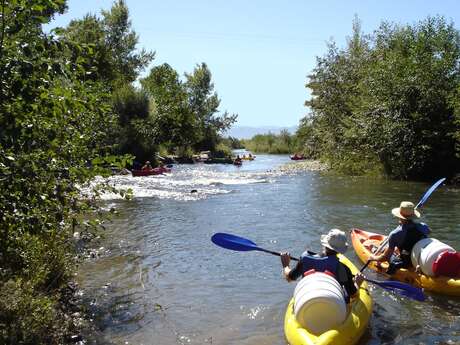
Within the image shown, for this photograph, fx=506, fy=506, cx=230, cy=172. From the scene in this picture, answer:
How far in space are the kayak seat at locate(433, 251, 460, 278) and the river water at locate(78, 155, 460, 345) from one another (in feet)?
1.12

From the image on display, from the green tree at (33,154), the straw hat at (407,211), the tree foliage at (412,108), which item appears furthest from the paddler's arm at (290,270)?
the tree foliage at (412,108)

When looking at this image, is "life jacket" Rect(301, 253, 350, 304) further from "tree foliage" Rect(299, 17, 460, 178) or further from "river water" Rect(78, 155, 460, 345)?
"tree foliage" Rect(299, 17, 460, 178)

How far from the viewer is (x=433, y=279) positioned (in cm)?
710

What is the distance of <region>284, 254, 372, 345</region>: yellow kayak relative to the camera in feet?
16.1

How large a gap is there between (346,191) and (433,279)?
37.8ft

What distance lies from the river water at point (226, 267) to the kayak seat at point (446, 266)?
0.34 m

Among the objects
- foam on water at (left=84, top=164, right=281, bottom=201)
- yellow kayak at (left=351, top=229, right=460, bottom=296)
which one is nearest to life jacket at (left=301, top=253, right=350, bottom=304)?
yellow kayak at (left=351, top=229, right=460, bottom=296)

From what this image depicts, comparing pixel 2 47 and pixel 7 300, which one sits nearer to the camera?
pixel 2 47

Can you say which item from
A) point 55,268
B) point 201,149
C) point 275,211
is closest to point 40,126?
point 55,268

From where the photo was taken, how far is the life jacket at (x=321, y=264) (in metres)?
5.69

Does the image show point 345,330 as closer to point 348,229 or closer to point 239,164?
point 348,229

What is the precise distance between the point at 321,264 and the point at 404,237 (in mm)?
2366

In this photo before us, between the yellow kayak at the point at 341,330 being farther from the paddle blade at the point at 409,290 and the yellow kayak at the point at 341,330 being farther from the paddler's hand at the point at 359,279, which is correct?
the paddle blade at the point at 409,290

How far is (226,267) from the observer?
29.1 ft
